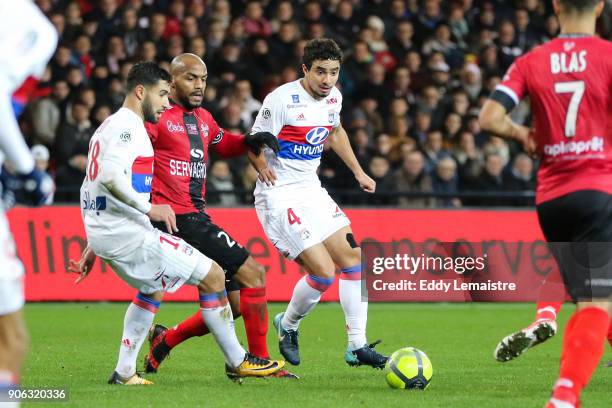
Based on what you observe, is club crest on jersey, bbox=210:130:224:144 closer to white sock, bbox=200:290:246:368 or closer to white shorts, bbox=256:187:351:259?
white shorts, bbox=256:187:351:259

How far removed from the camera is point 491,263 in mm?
15547

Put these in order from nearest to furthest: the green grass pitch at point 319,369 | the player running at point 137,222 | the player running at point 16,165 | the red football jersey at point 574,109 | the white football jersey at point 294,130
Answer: the player running at point 16,165
the red football jersey at point 574,109
the green grass pitch at point 319,369
the player running at point 137,222
the white football jersey at point 294,130

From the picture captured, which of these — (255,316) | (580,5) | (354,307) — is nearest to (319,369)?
(354,307)

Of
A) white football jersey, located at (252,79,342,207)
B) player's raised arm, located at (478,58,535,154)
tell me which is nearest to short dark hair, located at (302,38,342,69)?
white football jersey, located at (252,79,342,207)

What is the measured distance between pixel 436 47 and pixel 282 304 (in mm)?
6463

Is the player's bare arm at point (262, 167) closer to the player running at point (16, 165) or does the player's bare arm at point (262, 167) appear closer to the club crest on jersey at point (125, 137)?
the club crest on jersey at point (125, 137)

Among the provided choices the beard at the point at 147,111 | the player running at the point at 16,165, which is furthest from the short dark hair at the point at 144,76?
the player running at the point at 16,165

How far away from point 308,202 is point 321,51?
1.26 m

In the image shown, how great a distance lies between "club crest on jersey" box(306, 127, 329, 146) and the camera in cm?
941

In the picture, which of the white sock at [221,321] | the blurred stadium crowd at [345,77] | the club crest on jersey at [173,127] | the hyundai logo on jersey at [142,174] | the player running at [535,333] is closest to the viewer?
the player running at [535,333]

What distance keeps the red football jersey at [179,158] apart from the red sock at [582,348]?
3.64 metres

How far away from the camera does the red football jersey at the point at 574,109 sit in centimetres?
589

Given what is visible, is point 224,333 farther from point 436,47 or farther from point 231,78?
point 436,47

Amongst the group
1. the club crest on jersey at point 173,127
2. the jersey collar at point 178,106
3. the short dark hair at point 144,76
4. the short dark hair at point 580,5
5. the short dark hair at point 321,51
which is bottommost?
the club crest on jersey at point 173,127
